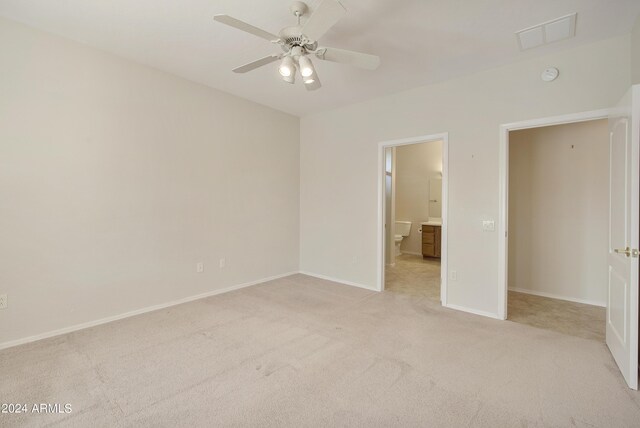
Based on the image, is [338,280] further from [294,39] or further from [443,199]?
[294,39]

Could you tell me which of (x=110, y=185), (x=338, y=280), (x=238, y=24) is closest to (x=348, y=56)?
(x=238, y=24)

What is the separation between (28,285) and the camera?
2.59 metres

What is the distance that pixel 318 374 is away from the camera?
83.4 inches

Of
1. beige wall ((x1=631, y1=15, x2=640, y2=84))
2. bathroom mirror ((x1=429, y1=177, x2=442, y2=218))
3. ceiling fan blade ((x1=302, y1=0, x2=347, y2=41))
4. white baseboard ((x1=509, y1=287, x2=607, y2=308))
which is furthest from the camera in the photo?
bathroom mirror ((x1=429, y1=177, x2=442, y2=218))

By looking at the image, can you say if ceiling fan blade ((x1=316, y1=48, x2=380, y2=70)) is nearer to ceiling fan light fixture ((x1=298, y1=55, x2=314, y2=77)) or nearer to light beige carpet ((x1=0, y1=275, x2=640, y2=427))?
ceiling fan light fixture ((x1=298, y1=55, x2=314, y2=77))

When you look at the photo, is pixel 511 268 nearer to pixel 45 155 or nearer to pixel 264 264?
pixel 264 264

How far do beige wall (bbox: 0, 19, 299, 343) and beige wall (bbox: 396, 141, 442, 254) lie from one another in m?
4.09

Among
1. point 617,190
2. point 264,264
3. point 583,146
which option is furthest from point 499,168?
point 264,264

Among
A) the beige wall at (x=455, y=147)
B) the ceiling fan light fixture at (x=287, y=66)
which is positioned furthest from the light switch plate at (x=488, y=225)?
the ceiling fan light fixture at (x=287, y=66)

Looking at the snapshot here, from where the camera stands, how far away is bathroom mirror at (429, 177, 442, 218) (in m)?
6.84

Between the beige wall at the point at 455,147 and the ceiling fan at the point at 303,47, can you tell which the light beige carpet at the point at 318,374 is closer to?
the beige wall at the point at 455,147

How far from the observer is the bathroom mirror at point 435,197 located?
22.4 feet

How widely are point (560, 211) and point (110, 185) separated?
5.26 metres

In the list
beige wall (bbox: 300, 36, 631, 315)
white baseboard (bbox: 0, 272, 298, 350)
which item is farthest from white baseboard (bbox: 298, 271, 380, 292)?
white baseboard (bbox: 0, 272, 298, 350)
